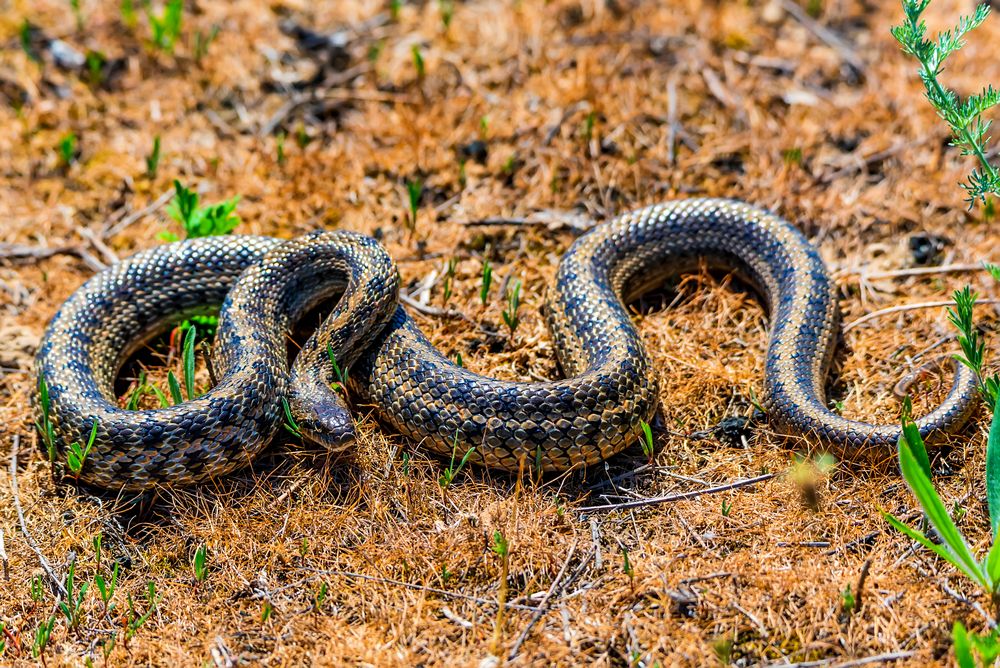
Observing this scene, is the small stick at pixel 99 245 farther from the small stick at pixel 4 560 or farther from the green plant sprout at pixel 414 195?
the small stick at pixel 4 560

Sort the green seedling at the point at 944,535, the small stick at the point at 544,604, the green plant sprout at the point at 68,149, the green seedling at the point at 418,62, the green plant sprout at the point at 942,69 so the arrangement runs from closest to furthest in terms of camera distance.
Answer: the green seedling at the point at 944,535
the small stick at the point at 544,604
the green plant sprout at the point at 942,69
the green plant sprout at the point at 68,149
the green seedling at the point at 418,62

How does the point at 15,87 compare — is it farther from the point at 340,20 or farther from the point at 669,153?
the point at 669,153

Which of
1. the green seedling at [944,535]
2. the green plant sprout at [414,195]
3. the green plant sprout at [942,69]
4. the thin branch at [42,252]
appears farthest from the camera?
the thin branch at [42,252]

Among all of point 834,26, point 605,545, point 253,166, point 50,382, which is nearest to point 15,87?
point 253,166

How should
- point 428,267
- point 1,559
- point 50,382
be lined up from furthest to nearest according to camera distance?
1. point 428,267
2. point 50,382
3. point 1,559

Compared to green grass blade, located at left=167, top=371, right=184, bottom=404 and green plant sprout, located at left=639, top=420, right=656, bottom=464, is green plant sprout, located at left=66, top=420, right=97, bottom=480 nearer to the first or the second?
green grass blade, located at left=167, top=371, right=184, bottom=404

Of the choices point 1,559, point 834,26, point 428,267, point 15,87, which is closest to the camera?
point 1,559

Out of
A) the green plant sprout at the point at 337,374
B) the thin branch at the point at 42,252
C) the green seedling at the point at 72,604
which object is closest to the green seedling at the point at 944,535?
the green plant sprout at the point at 337,374
